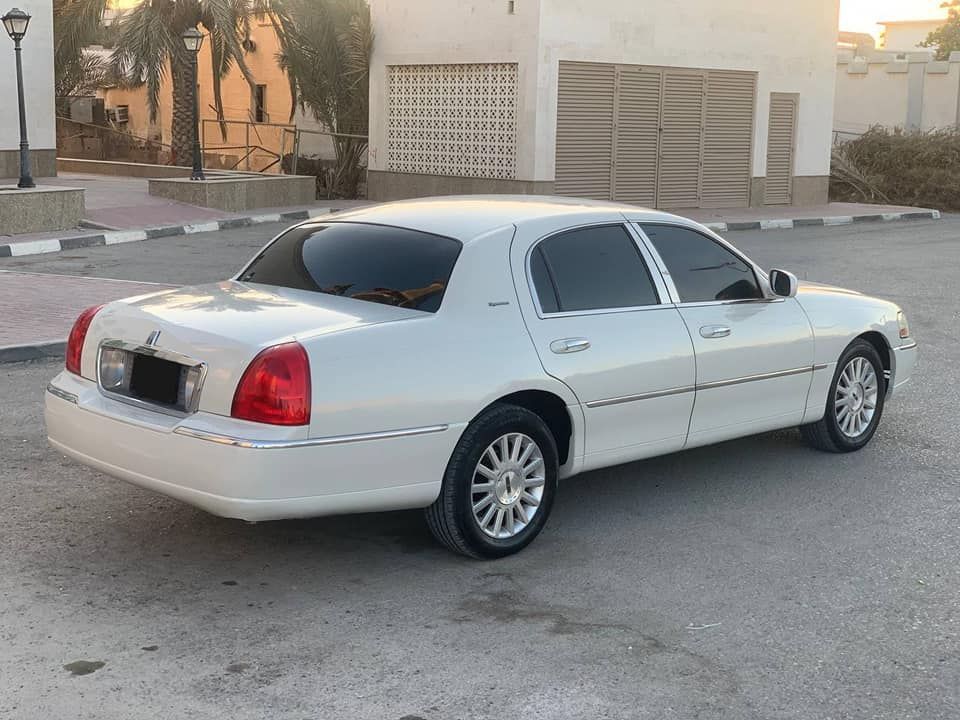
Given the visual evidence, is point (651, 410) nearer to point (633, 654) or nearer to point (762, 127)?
point (633, 654)

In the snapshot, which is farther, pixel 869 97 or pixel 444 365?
pixel 869 97

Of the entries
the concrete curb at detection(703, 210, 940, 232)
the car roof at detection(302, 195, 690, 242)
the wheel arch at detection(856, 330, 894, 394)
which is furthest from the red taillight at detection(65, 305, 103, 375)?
the concrete curb at detection(703, 210, 940, 232)

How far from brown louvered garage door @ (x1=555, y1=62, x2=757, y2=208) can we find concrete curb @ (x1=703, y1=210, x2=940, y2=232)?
2.50 m

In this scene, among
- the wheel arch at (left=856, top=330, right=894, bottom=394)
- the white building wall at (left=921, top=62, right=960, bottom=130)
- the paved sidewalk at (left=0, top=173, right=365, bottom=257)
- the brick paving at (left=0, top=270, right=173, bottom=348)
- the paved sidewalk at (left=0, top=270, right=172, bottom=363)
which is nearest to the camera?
the wheel arch at (left=856, top=330, right=894, bottom=394)

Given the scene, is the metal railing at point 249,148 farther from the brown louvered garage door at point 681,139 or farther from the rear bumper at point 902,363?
the rear bumper at point 902,363

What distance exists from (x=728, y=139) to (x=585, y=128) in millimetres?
4075

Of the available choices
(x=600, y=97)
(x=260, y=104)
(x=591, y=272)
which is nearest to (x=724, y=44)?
(x=600, y=97)

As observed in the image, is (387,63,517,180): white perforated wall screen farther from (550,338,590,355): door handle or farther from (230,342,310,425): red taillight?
(230,342,310,425): red taillight

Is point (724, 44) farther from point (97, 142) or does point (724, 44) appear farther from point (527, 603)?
point (527, 603)

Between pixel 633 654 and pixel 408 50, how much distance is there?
2226cm

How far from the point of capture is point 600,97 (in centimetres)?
2447

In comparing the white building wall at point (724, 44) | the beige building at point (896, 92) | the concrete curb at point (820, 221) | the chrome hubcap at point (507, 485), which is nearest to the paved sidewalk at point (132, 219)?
the white building wall at point (724, 44)

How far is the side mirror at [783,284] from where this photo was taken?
261 inches

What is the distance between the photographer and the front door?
245 inches
